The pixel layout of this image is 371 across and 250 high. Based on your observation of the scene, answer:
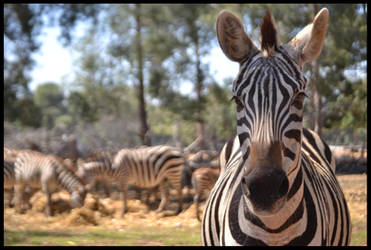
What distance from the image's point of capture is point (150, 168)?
12.8m

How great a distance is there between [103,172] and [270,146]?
11.2 meters

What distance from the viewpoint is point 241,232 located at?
2170 mm

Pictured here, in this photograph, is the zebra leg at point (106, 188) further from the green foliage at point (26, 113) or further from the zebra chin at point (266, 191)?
the zebra chin at point (266, 191)

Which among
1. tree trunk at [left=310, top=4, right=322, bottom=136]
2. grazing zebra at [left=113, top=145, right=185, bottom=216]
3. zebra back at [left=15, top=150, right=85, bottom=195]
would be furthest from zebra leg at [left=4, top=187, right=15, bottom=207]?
tree trunk at [left=310, top=4, right=322, bottom=136]

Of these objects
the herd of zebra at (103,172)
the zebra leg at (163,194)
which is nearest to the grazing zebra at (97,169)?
the herd of zebra at (103,172)

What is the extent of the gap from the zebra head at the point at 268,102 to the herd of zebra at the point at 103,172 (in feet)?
27.2

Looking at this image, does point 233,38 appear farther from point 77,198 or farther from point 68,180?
point 68,180

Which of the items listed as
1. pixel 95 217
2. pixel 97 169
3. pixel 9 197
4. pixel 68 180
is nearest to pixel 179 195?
pixel 95 217

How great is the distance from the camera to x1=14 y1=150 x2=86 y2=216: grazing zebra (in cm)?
1101

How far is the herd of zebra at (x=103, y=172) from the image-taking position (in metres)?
11.2

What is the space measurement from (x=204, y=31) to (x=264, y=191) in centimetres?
1691

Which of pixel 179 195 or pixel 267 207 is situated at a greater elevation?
pixel 267 207

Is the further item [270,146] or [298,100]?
[298,100]

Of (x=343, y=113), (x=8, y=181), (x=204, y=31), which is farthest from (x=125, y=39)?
(x=343, y=113)
